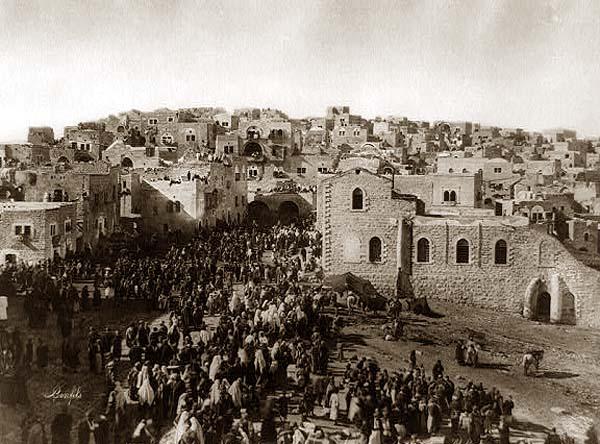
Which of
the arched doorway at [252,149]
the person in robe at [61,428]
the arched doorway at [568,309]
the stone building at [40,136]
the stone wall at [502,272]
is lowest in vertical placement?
the person in robe at [61,428]

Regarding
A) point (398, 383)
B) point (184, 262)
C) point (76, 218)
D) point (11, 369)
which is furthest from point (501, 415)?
point (76, 218)

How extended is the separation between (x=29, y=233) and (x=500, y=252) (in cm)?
2137

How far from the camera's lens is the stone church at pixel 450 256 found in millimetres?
30297

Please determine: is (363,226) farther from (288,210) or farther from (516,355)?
(288,210)

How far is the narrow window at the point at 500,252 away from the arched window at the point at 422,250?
325 centimetres

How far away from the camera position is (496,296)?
31328mm

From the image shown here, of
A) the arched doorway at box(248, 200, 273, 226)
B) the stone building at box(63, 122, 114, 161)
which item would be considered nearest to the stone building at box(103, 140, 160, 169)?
the stone building at box(63, 122, 114, 161)

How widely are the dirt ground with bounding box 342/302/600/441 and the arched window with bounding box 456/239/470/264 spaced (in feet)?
7.42

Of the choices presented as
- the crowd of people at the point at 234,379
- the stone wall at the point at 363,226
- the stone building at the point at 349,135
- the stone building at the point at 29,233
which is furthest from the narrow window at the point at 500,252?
the stone building at the point at 349,135

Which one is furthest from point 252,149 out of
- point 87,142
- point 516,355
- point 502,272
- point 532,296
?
point 516,355

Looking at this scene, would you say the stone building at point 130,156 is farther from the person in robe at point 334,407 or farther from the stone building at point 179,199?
the person in robe at point 334,407

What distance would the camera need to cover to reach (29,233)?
2730cm

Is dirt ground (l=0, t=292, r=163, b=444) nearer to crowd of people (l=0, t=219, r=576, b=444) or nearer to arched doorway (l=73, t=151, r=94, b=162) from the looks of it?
crowd of people (l=0, t=219, r=576, b=444)

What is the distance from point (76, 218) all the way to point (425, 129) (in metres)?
77.8
